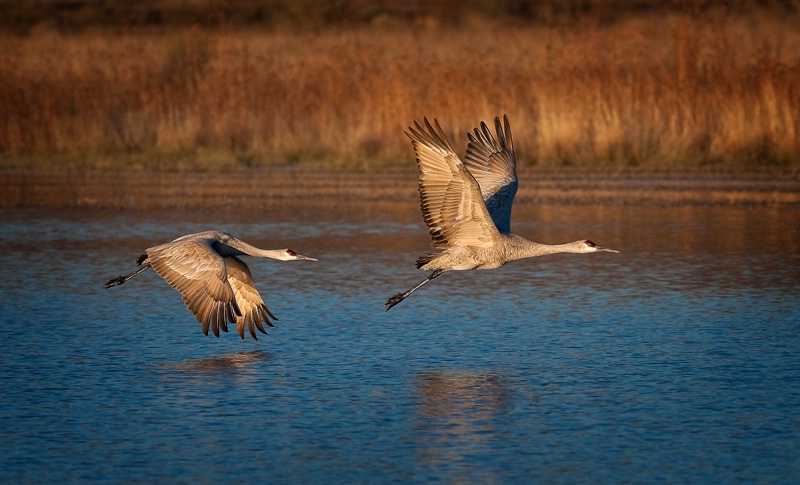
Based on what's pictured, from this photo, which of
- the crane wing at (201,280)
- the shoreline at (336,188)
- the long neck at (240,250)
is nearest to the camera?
the crane wing at (201,280)

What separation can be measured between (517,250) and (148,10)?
39.2 m

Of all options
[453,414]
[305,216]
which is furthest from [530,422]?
[305,216]

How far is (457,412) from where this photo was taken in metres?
6.84

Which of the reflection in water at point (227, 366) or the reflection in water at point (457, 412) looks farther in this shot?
the reflection in water at point (227, 366)

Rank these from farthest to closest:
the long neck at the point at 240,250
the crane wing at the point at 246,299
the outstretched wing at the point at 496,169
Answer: the outstretched wing at the point at 496,169 < the long neck at the point at 240,250 < the crane wing at the point at 246,299

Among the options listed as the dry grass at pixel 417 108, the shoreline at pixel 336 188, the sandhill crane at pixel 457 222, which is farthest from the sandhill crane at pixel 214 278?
the dry grass at pixel 417 108

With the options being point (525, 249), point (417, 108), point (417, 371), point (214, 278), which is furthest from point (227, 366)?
point (417, 108)

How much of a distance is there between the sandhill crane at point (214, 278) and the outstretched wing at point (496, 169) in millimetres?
1563

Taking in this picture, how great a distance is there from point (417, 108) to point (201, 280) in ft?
37.9

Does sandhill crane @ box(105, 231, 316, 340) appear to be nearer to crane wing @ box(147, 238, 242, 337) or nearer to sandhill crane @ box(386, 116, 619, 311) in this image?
crane wing @ box(147, 238, 242, 337)

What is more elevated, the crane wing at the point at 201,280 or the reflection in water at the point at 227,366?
the crane wing at the point at 201,280

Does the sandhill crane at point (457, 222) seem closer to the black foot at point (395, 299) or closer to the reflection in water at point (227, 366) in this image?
the black foot at point (395, 299)

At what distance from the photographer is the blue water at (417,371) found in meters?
5.99

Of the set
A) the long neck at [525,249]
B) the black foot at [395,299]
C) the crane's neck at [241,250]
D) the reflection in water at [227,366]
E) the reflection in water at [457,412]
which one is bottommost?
the reflection in water at [457,412]
